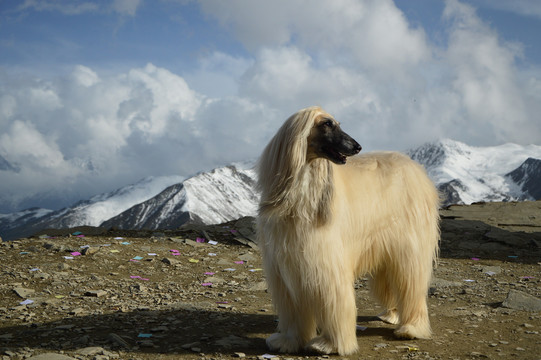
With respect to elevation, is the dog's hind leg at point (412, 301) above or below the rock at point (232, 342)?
above

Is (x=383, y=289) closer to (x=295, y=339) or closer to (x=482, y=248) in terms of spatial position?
(x=295, y=339)

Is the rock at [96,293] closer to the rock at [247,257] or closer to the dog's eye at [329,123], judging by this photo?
the rock at [247,257]

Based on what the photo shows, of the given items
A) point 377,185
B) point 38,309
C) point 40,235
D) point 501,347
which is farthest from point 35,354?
point 40,235

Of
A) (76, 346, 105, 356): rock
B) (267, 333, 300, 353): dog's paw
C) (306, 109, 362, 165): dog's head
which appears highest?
(306, 109, 362, 165): dog's head

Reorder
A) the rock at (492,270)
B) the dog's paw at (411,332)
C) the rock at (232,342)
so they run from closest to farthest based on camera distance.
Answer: the rock at (232,342) → the dog's paw at (411,332) → the rock at (492,270)

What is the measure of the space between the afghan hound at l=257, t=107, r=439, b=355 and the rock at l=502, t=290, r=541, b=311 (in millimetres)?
1820

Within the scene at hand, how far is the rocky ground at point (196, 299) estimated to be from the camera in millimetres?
5184

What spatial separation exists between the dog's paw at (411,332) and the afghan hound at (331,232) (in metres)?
0.01

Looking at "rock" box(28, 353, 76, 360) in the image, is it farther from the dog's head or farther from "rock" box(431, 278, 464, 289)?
"rock" box(431, 278, 464, 289)

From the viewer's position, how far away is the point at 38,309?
6434mm

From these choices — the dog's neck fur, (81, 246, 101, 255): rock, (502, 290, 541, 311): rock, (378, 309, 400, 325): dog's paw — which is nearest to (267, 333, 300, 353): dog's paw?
the dog's neck fur

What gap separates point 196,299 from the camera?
722 centimetres

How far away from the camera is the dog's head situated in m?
4.60

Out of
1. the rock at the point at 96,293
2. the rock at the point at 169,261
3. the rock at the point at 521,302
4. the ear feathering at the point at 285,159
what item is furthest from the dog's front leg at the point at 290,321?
the rock at the point at 169,261
